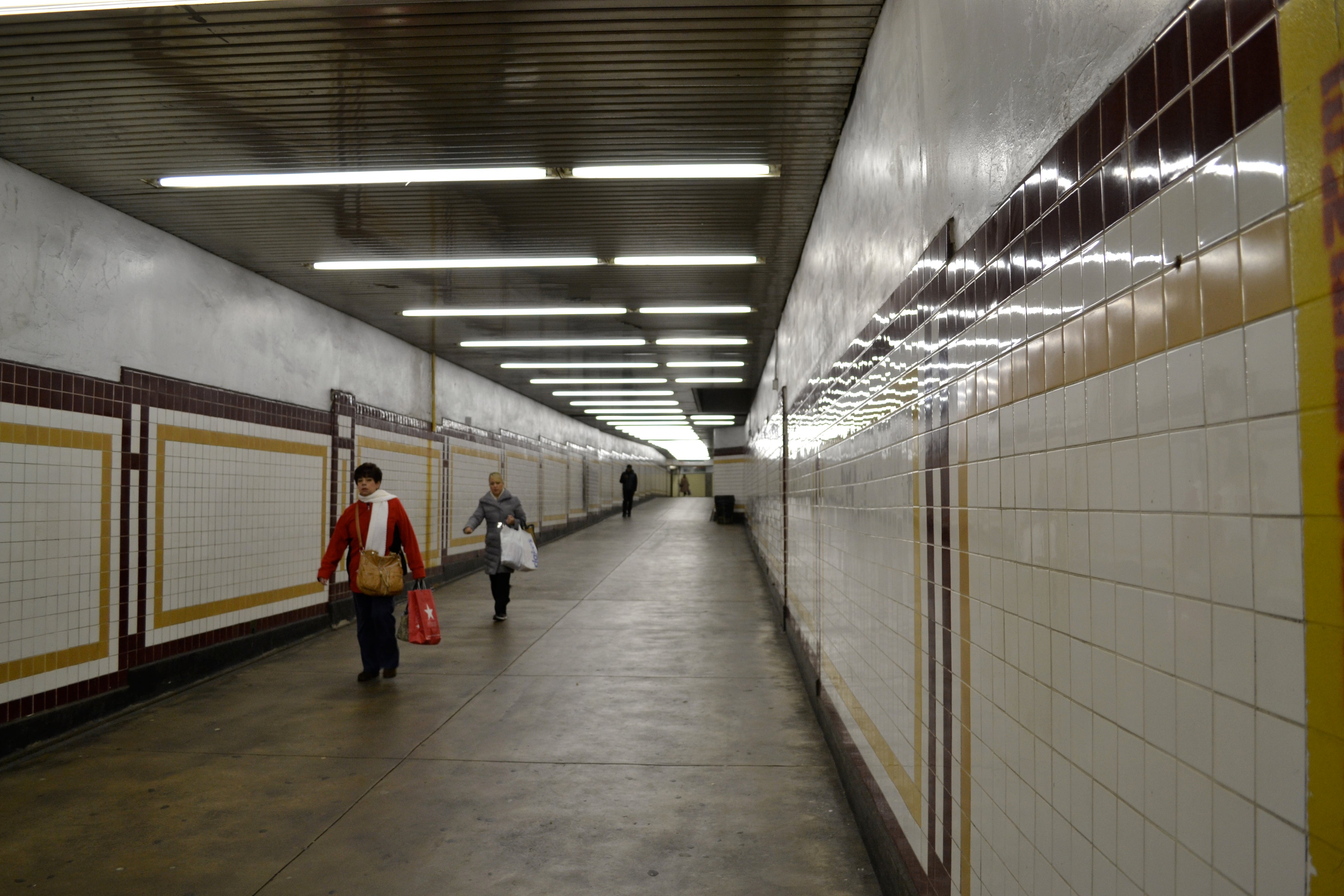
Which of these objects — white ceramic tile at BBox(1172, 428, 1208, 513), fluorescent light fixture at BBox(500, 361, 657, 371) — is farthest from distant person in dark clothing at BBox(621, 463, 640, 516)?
white ceramic tile at BBox(1172, 428, 1208, 513)

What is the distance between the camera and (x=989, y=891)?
2010 mm

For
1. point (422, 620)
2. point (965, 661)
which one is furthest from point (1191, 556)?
point (422, 620)

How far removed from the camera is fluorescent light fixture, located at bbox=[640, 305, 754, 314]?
917 cm

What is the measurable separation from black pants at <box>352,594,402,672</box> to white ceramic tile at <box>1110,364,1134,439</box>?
5587mm

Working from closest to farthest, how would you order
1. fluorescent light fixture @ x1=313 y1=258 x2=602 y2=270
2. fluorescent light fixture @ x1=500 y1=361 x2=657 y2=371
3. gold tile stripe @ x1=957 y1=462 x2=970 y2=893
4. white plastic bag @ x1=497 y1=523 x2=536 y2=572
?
gold tile stripe @ x1=957 y1=462 x2=970 y2=893, fluorescent light fixture @ x1=313 y1=258 x2=602 y2=270, white plastic bag @ x1=497 y1=523 x2=536 y2=572, fluorescent light fixture @ x1=500 y1=361 x2=657 y2=371

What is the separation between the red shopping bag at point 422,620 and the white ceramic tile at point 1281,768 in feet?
17.6

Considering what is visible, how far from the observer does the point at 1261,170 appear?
3.39 ft

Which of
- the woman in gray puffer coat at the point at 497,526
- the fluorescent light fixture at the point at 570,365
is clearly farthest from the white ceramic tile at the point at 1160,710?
the fluorescent light fixture at the point at 570,365

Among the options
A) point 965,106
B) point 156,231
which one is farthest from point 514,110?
point 156,231

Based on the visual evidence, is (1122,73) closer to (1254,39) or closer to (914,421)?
(1254,39)

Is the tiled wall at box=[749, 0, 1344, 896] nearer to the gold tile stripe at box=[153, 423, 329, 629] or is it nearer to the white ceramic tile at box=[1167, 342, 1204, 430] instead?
the white ceramic tile at box=[1167, 342, 1204, 430]

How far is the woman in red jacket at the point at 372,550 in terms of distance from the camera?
6.16 metres

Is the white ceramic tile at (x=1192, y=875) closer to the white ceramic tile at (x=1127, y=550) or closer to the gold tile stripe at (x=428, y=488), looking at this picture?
the white ceramic tile at (x=1127, y=550)

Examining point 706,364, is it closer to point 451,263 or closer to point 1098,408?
point 451,263
